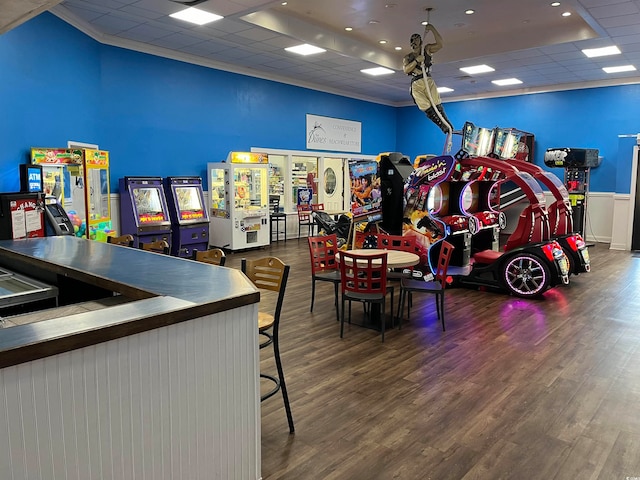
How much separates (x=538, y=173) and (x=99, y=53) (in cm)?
689

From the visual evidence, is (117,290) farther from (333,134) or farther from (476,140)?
(333,134)

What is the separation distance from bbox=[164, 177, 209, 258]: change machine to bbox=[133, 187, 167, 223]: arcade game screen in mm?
254

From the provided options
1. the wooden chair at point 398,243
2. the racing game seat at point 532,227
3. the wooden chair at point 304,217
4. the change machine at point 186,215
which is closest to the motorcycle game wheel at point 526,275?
the racing game seat at point 532,227

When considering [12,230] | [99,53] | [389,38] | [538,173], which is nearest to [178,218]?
[99,53]

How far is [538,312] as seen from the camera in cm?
576

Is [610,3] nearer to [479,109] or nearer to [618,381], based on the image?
[618,381]

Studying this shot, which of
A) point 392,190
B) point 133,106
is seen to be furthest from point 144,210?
point 392,190

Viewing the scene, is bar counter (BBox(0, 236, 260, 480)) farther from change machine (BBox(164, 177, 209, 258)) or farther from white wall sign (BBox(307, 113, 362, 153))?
white wall sign (BBox(307, 113, 362, 153))

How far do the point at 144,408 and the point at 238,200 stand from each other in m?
7.80

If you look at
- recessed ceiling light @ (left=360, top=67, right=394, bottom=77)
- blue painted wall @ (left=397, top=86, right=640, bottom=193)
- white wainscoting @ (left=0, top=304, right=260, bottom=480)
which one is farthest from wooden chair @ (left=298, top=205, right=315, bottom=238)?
white wainscoting @ (left=0, top=304, right=260, bottom=480)

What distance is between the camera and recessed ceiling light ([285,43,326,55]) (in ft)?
27.3

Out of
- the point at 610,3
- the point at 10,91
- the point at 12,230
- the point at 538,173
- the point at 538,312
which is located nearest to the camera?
the point at 12,230

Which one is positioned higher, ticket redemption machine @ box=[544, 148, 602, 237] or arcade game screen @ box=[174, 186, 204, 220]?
ticket redemption machine @ box=[544, 148, 602, 237]

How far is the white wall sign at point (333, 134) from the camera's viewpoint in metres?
12.0
